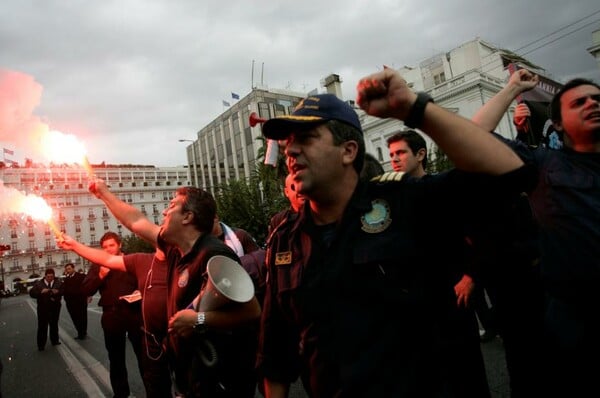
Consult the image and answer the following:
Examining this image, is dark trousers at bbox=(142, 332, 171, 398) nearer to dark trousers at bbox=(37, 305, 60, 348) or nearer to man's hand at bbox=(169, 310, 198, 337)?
man's hand at bbox=(169, 310, 198, 337)

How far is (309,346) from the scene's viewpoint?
1625 millimetres

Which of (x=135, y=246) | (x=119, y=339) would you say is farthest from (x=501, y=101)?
(x=135, y=246)

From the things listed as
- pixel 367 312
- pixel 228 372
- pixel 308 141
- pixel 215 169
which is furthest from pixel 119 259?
pixel 215 169

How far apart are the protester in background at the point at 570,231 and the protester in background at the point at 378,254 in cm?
69

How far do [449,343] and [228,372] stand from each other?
158cm

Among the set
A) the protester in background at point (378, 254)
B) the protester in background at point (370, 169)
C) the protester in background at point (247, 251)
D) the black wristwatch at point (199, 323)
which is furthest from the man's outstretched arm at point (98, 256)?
the protester in background at point (378, 254)

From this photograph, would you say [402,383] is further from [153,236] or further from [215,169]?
[215,169]

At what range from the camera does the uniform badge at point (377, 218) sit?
152 centimetres

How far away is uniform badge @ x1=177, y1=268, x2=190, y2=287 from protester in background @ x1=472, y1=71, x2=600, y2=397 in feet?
7.03

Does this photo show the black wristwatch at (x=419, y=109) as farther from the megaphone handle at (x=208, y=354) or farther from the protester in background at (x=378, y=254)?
the megaphone handle at (x=208, y=354)

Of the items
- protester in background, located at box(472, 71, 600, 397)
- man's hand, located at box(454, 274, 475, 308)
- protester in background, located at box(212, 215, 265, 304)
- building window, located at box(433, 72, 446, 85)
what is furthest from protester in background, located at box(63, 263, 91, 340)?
building window, located at box(433, 72, 446, 85)

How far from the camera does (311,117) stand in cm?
179

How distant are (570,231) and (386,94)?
1.34 meters

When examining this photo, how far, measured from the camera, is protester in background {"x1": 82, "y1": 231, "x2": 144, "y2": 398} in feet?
17.2
